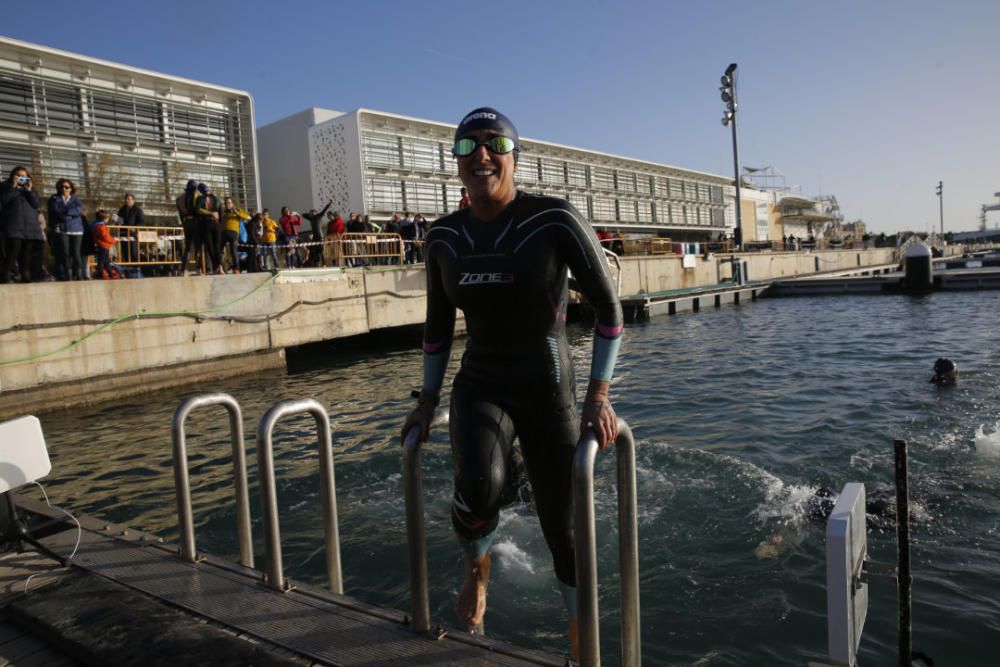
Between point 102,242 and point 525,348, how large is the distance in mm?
13531

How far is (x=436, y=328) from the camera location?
3.00 meters

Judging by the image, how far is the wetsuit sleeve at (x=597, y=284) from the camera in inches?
102

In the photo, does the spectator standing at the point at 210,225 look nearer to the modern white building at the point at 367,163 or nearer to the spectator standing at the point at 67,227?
the spectator standing at the point at 67,227

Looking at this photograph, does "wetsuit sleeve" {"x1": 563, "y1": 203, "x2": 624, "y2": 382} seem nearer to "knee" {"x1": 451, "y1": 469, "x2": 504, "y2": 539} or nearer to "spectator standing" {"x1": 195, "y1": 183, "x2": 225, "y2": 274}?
"knee" {"x1": 451, "y1": 469, "x2": 504, "y2": 539}

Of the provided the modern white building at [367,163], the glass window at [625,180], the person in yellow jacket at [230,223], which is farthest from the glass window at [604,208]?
the person in yellow jacket at [230,223]

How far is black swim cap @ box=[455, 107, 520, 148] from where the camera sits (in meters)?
2.70

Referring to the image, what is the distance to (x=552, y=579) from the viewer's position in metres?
4.91

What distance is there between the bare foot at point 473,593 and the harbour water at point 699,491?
4.39ft

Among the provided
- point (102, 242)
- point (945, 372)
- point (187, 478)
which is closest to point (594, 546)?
point (187, 478)

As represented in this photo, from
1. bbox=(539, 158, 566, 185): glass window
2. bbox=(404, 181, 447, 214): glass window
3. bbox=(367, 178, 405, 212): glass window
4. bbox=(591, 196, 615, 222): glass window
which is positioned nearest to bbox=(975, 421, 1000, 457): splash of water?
bbox=(367, 178, 405, 212): glass window

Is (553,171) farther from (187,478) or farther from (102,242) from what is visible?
(187,478)

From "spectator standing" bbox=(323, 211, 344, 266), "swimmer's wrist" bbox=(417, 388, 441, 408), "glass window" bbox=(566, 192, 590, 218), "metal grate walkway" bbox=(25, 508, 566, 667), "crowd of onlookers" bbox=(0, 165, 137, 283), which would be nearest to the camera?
"metal grate walkway" bbox=(25, 508, 566, 667)

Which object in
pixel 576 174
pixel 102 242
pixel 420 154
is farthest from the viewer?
pixel 576 174

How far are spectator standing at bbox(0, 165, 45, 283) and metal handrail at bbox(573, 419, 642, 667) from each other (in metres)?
12.2
